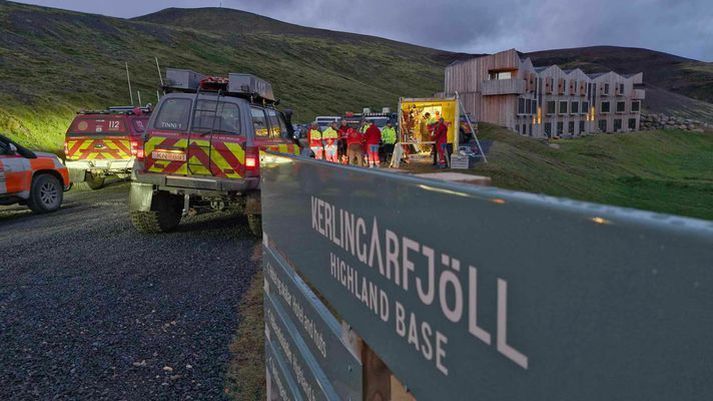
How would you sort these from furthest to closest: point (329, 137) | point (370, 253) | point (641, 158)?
point (641, 158) < point (329, 137) < point (370, 253)

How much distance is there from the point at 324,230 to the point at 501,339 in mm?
1106

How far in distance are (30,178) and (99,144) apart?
2742 millimetres

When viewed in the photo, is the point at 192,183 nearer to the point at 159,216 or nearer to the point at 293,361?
the point at 159,216

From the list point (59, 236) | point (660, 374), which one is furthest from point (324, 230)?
point (59, 236)

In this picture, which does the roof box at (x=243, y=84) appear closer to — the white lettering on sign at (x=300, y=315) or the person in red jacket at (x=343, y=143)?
the white lettering on sign at (x=300, y=315)

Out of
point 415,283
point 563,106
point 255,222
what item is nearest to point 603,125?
point 563,106

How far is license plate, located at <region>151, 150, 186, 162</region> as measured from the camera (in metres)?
8.44

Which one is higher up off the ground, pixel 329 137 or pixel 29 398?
pixel 329 137

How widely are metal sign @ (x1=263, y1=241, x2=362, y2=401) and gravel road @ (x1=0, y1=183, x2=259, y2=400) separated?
5.64 feet

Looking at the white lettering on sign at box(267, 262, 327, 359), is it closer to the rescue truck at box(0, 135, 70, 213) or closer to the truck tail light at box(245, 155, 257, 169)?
the truck tail light at box(245, 155, 257, 169)

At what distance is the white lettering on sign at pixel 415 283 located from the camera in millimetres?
1066

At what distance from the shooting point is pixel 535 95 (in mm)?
46750

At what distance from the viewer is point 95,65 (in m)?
54.0

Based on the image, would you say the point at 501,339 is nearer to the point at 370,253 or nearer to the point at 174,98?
the point at 370,253
